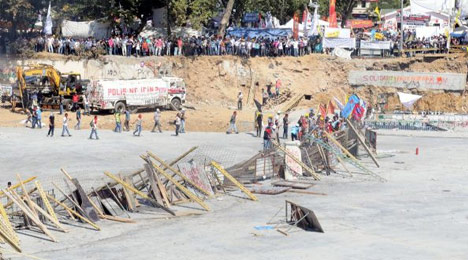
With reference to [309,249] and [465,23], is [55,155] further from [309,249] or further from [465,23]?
[465,23]

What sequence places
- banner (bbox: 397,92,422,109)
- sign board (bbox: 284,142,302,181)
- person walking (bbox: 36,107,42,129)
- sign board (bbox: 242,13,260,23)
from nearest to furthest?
sign board (bbox: 284,142,302,181) → person walking (bbox: 36,107,42,129) → banner (bbox: 397,92,422,109) → sign board (bbox: 242,13,260,23)

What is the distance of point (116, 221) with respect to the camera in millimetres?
24422

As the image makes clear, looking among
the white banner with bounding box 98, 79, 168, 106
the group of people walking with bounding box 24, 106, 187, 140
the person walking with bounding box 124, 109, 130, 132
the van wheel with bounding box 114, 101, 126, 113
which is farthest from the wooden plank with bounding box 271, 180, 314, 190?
the white banner with bounding box 98, 79, 168, 106

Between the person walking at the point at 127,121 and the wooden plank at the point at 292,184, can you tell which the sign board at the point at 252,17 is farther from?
the wooden plank at the point at 292,184

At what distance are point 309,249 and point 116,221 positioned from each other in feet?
18.6

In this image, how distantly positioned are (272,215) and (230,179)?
9.64ft

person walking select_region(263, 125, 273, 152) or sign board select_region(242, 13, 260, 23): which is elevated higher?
sign board select_region(242, 13, 260, 23)

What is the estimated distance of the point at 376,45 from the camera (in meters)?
57.2

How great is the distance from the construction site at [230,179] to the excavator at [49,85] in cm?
59

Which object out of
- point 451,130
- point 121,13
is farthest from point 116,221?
point 121,13

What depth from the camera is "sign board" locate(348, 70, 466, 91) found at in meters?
54.0

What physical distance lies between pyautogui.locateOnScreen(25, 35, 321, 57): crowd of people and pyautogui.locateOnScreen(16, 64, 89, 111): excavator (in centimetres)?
493

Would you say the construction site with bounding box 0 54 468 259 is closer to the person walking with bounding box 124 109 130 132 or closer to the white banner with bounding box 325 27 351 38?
the person walking with bounding box 124 109 130 132

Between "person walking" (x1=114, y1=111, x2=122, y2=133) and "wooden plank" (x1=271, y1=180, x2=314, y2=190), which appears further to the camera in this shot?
"person walking" (x1=114, y1=111, x2=122, y2=133)
